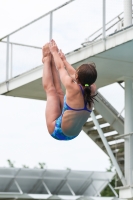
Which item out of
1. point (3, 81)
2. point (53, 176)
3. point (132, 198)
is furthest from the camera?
point (53, 176)

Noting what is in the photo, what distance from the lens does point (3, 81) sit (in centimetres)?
2000

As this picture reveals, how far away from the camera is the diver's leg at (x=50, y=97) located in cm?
1041

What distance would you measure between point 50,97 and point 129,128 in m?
9.41

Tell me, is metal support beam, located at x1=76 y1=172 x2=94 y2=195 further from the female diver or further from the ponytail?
the ponytail

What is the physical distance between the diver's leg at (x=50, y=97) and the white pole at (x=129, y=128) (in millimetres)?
8556

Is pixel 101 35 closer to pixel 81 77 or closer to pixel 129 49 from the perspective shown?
pixel 129 49

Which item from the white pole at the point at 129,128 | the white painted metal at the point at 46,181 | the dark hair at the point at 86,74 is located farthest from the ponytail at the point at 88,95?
the white painted metal at the point at 46,181

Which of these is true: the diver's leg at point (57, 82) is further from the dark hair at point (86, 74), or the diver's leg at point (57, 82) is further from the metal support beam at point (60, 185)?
the metal support beam at point (60, 185)

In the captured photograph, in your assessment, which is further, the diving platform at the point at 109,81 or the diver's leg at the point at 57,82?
the diving platform at the point at 109,81

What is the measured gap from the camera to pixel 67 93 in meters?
9.95

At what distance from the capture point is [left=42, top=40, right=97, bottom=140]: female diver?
9.82m

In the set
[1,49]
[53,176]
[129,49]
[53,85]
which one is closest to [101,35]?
[129,49]

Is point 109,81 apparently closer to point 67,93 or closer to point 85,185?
point 67,93

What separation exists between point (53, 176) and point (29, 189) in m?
0.95
